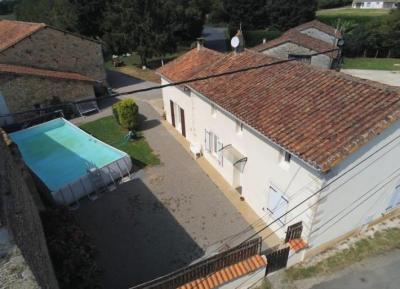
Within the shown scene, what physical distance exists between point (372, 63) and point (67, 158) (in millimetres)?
47056

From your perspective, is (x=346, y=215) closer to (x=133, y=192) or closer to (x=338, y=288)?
(x=338, y=288)

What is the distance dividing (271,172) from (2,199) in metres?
10.2

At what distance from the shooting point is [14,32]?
94.6 feet

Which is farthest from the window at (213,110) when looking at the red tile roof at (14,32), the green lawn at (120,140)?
the red tile roof at (14,32)

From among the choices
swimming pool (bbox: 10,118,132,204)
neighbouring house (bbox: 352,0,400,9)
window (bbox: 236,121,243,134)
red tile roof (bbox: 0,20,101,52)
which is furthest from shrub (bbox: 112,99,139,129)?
neighbouring house (bbox: 352,0,400,9)

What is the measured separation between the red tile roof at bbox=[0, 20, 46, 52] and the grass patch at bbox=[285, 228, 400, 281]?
2824 cm

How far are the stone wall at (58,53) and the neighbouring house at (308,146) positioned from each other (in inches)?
722

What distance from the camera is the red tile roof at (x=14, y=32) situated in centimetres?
2609

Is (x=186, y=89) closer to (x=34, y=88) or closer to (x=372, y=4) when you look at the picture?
(x=34, y=88)

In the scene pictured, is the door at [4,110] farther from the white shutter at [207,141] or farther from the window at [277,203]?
the window at [277,203]

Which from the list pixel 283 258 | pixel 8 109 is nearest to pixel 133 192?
pixel 283 258

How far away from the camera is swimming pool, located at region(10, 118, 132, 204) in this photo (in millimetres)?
16312

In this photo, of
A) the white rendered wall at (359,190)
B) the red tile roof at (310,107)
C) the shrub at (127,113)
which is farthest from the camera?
the shrub at (127,113)

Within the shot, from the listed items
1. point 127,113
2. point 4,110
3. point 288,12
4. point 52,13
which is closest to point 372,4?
point 288,12
